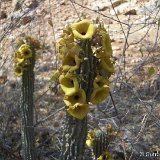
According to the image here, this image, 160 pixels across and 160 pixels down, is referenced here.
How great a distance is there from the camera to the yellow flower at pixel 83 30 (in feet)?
6.36

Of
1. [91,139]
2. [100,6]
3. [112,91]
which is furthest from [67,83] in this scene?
[100,6]

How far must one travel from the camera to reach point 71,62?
2.00 metres

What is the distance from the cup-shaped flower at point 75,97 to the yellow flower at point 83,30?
0.25 meters

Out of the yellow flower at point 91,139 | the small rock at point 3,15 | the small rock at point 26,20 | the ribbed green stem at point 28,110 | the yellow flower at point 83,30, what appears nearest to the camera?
the yellow flower at point 83,30

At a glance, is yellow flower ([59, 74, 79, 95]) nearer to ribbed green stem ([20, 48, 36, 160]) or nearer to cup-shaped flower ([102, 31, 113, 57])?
cup-shaped flower ([102, 31, 113, 57])

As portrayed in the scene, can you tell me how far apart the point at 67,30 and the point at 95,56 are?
18 cm

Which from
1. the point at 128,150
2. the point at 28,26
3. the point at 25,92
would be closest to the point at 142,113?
the point at 128,150

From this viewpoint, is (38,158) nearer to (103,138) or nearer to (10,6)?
(103,138)

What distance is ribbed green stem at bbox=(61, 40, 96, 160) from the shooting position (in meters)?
1.98

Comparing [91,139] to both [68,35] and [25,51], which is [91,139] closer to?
[25,51]

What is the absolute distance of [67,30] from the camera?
6.63ft

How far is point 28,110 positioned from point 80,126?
1462mm

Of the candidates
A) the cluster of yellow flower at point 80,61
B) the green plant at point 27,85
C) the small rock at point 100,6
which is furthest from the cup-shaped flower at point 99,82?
the small rock at point 100,6

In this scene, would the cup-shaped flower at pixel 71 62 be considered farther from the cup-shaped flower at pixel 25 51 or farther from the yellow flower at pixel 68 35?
the cup-shaped flower at pixel 25 51
